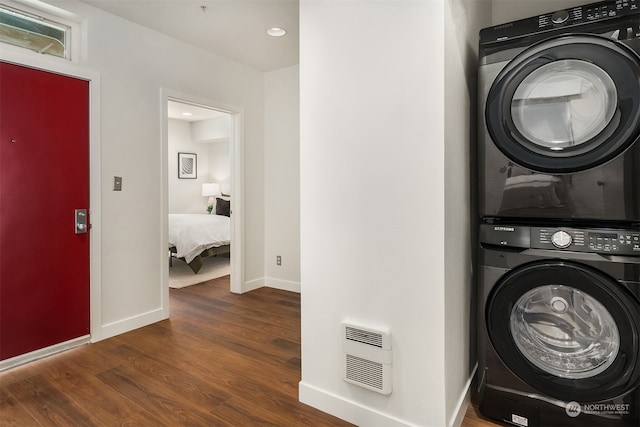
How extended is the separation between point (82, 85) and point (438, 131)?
2.60 m

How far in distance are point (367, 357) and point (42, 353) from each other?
2329 mm

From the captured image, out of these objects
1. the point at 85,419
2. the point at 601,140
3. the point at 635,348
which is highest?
Answer: the point at 601,140

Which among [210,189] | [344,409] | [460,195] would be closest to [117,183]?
[344,409]

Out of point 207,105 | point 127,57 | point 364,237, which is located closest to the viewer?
point 364,237

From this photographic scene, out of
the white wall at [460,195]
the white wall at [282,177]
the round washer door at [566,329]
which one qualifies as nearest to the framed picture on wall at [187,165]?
the white wall at [282,177]

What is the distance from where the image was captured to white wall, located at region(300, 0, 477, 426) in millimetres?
1563

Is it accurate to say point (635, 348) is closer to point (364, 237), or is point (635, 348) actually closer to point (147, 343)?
point (364, 237)

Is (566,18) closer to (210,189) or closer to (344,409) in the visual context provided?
(344,409)

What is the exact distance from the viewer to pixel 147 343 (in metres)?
2.78

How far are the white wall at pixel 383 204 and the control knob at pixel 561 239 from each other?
1.29 feet

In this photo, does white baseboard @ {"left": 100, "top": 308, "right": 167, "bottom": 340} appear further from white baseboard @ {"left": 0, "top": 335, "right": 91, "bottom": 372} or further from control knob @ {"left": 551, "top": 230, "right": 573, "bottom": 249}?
control knob @ {"left": 551, "top": 230, "right": 573, "bottom": 249}

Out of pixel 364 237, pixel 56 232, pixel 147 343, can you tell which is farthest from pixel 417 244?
pixel 56 232

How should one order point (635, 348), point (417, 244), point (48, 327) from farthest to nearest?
point (48, 327) → point (417, 244) → point (635, 348)

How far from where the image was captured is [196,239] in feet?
16.1
